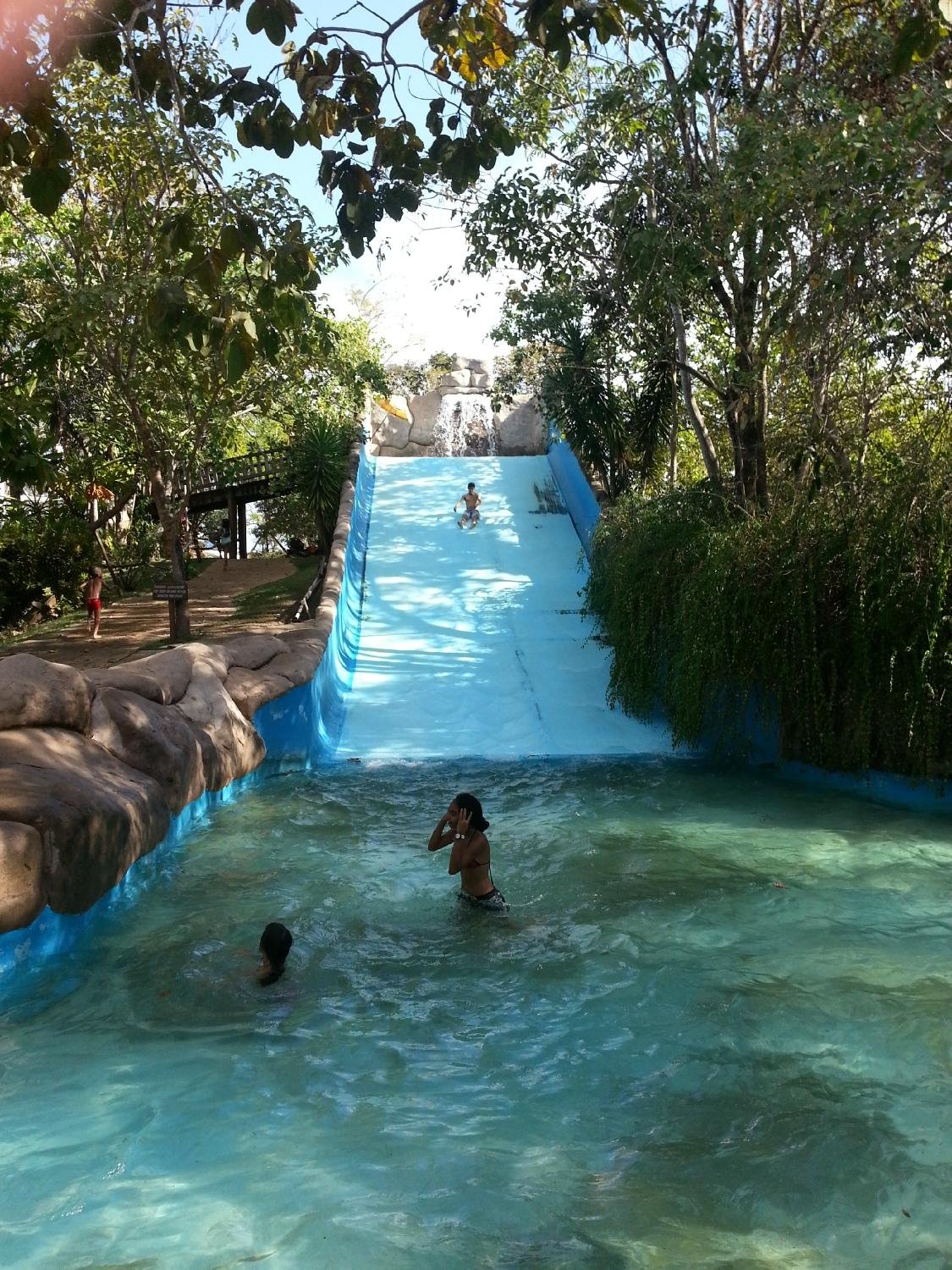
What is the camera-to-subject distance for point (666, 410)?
17609 millimetres

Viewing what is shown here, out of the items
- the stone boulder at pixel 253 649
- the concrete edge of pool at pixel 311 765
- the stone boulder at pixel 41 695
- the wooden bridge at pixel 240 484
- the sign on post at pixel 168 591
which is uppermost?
the wooden bridge at pixel 240 484

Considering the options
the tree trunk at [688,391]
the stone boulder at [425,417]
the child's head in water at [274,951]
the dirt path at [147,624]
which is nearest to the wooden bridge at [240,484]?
the dirt path at [147,624]

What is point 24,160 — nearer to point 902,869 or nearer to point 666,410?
point 902,869

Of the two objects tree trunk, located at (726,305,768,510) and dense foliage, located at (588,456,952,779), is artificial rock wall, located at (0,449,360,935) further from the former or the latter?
tree trunk, located at (726,305,768,510)

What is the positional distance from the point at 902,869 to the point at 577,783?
10.6 feet

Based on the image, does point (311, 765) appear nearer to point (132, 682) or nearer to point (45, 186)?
point (132, 682)

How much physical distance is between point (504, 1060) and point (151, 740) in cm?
406

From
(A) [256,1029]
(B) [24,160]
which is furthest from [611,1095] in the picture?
(B) [24,160]

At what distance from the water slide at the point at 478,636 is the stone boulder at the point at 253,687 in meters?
1.03

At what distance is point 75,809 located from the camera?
21.7 feet

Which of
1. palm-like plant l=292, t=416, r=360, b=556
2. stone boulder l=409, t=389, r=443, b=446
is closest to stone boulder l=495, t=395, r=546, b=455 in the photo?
stone boulder l=409, t=389, r=443, b=446

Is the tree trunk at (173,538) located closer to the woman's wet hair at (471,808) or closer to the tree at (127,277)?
the tree at (127,277)

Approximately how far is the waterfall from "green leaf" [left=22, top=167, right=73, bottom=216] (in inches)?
1063

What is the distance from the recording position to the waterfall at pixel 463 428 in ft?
103
